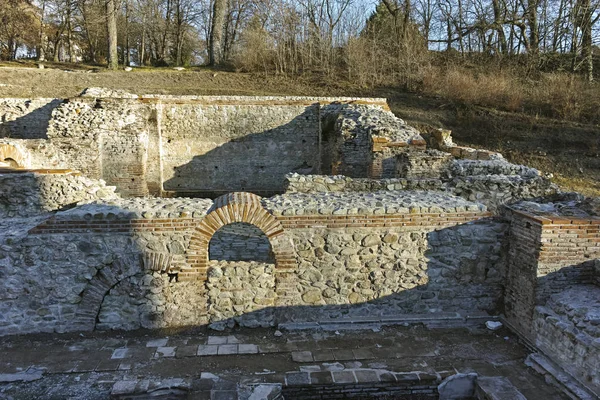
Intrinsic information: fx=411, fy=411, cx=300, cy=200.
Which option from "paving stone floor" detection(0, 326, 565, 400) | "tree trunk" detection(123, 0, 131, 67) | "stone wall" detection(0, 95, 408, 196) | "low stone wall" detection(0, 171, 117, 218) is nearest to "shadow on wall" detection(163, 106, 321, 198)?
"stone wall" detection(0, 95, 408, 196)

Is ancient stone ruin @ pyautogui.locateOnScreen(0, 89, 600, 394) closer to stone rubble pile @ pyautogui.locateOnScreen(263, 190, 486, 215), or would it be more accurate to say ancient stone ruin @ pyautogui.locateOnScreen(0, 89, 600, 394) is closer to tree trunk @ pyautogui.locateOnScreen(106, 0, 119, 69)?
stone rubble pile @ pyautogui.locateOnScreen(263, 190, 486, 215)

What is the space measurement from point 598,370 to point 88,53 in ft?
105

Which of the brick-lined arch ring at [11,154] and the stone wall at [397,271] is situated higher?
the brick-lined arch ring at [11,154]

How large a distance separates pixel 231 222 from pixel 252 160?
349 inches

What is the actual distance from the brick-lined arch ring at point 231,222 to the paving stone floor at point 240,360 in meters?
0.88

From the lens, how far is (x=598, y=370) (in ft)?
12.1

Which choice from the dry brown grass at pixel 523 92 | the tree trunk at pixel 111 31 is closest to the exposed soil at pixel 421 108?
the dry brown grass at pixel 523 92

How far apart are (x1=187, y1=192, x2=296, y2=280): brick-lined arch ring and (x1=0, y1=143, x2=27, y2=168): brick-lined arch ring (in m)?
6.03

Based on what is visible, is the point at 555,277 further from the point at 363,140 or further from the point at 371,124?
the point at 371,124

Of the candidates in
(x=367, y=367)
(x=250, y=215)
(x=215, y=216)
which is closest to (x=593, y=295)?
(x=367, y=367)

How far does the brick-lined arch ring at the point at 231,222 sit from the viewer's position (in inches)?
192

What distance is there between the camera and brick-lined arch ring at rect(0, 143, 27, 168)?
8562mm

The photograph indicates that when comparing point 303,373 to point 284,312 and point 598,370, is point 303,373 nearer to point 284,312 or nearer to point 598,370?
point 284,312

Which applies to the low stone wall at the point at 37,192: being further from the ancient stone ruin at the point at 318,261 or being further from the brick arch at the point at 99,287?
the brick arch at the point at 99,287
